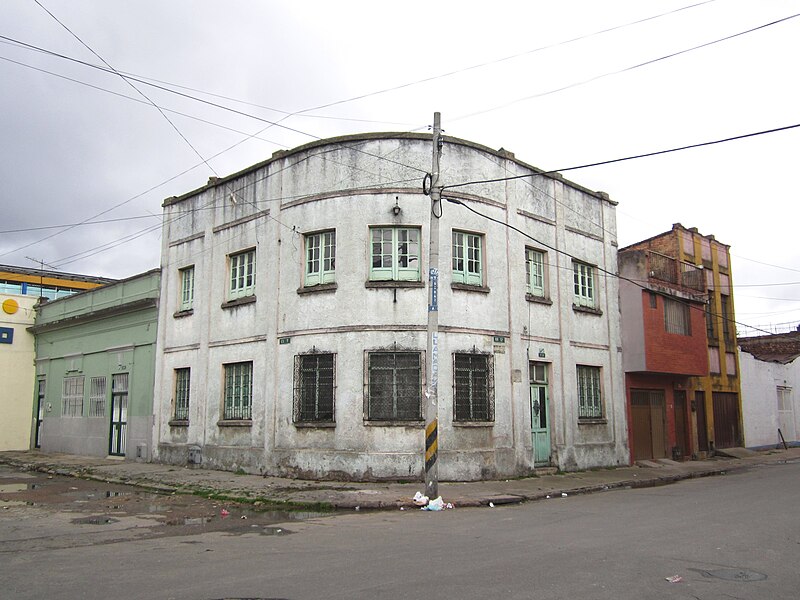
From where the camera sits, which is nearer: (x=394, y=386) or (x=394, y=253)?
(x=394, y=386)

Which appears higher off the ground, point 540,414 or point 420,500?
point 540,414

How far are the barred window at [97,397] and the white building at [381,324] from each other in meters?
4.53

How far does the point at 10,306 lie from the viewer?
29109 millimetres

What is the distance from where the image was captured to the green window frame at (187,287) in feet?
71.1

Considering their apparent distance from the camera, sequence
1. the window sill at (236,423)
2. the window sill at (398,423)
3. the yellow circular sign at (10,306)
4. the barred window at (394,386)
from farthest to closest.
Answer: the yellow circular sign at (10,306)
the window sill at (236,423)
the barred window at (394,386)
the window sill at (398,423)

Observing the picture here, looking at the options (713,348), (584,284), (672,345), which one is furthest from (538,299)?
(713,348)

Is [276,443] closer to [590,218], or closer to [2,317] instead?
[590,218]

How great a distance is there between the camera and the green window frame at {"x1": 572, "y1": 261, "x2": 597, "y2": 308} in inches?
835

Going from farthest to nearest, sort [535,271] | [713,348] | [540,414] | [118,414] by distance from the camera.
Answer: [713,348], [118,414], [535,271], [540,414]

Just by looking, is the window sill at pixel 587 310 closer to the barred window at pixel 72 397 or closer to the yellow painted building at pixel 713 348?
the yellow painted building at pixel 713 348

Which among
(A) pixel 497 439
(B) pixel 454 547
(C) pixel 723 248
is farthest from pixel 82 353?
(C) pixel 723 248

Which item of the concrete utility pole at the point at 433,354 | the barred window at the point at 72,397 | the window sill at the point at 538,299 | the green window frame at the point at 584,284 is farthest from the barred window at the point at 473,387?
the barred window at the point at 72,397

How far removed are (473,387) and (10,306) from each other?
2194cm

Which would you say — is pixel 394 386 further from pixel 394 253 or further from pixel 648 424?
pixel 648 424
